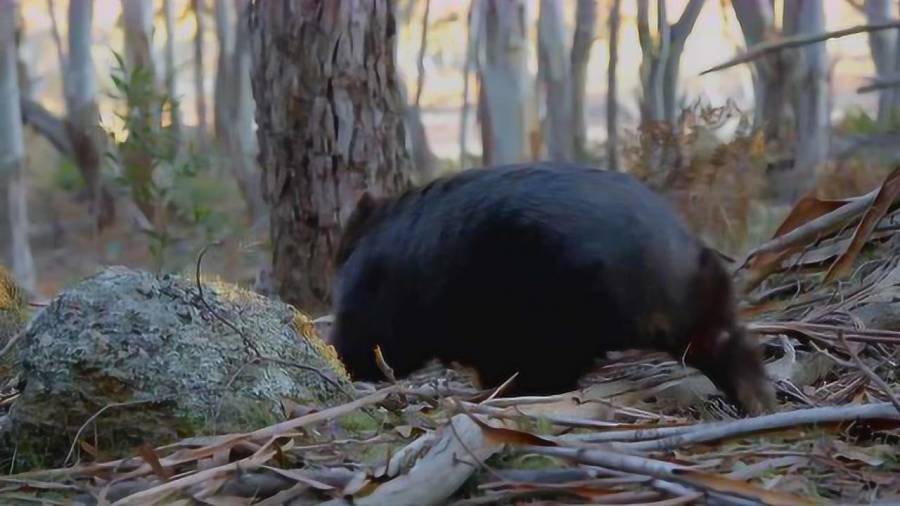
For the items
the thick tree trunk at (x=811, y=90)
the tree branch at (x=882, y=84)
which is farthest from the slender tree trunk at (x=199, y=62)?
the tree branch at (x=882, y=84)

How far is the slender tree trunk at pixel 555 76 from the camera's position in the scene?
17.5 metres

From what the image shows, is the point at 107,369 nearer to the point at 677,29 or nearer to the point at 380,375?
the point at 380,375

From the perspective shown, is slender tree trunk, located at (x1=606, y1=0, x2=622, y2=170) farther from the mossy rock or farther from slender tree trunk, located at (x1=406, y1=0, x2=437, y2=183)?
the mossy rock

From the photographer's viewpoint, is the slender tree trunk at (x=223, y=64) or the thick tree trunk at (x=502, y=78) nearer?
the thick tree trunk at (x=502, y=78)

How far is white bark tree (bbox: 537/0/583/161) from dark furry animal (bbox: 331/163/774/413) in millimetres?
12580

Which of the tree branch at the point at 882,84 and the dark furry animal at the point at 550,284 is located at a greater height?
the tree branch at the point at 882,84

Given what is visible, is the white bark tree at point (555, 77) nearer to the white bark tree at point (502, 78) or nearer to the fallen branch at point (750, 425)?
the white bark tree at point (502, 78)

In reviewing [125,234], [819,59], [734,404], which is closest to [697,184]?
[734,404]

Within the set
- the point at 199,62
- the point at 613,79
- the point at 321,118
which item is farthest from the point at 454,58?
the point at 321,118

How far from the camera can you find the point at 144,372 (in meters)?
3.13

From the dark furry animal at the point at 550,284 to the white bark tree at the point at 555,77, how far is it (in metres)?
12.6

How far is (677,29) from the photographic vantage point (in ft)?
44.7

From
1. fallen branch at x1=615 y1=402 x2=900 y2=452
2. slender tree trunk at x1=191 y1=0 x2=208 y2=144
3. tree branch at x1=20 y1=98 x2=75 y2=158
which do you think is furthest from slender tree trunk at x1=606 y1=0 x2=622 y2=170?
fallen branch at x1=615 y1=402 x2=900 y2=452

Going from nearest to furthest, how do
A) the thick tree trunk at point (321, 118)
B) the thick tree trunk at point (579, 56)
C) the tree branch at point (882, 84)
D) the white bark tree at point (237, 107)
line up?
1. the tree branch at point (882, 84)
2. the thick tree trunk at point (321, 118)
3. the white bark tree at point (237, 107)
4. the thick tree trunk at point (579, 56)
